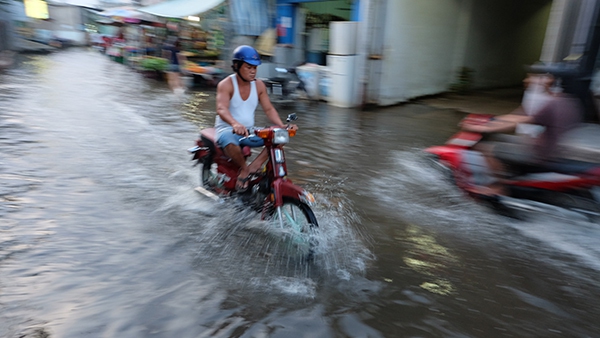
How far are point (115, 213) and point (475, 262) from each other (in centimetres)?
359

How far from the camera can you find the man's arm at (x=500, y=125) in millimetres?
4969

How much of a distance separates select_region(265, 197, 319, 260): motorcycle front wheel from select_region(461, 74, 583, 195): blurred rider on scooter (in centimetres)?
239

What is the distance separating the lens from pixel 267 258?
365cm

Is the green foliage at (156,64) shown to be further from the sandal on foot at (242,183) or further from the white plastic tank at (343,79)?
the sandal on foot at (242,183)

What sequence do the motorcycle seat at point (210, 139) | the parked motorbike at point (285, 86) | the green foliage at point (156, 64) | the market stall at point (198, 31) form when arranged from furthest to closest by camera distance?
the green foliage at point (156, 64), the market stall at point (198, 31), the parked motorbike at point (285, 86), the motorcycle seat at point (210, 139)

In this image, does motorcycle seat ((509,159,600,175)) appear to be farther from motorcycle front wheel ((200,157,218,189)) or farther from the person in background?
the person in background

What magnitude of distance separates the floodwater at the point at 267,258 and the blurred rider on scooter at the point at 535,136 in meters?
0.60

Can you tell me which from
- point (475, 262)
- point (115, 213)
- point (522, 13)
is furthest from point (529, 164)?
point (522, 13)

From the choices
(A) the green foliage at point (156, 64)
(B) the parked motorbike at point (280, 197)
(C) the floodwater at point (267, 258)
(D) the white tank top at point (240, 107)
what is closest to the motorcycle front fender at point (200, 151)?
(C) the floodwater at point (267, 258)

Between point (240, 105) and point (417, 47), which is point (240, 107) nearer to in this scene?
point (240, 105)

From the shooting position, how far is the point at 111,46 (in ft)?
82.7

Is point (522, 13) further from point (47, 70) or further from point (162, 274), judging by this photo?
point (47, 70)

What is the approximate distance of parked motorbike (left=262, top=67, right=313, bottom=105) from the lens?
11.2 metres

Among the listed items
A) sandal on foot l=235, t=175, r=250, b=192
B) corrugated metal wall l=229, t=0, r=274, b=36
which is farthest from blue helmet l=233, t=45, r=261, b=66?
corrugated metal wall l=229, t=0, r=274, b=36
